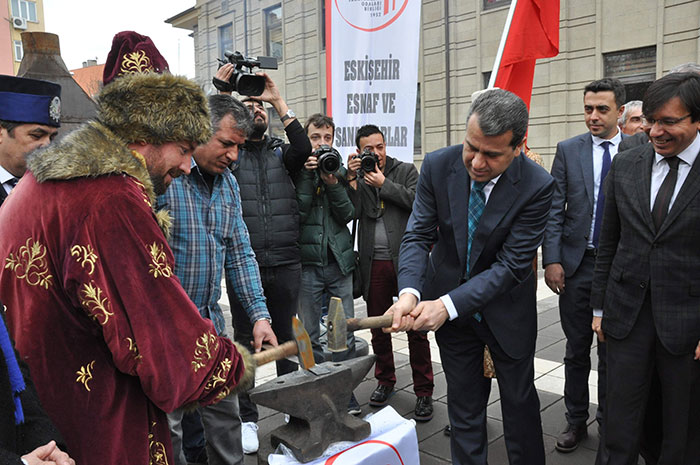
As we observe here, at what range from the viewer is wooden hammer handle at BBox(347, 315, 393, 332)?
77.2 inches

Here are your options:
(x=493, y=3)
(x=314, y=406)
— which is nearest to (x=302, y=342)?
(x=314, y=406)

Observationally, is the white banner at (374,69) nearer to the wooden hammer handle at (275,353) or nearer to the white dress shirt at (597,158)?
the white dress shirt at (597,158)

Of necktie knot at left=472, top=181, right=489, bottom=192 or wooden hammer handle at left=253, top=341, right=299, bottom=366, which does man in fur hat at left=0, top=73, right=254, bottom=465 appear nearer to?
wooden hammer handle at left=253, top=341, right=299, bottom=366

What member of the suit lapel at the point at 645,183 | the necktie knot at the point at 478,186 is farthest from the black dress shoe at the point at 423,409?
the suit lapel at the point at 645,183

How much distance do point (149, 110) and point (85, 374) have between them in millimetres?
763

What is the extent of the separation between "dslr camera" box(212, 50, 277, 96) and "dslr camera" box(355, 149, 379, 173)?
33.1 inches

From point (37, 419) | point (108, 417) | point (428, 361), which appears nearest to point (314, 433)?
point (108, 417)

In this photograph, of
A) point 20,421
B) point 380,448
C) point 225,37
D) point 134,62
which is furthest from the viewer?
point 225,37

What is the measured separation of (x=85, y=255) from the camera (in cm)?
139

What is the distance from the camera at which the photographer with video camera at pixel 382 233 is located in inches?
145

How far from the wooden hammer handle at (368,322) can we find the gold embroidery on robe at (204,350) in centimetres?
54

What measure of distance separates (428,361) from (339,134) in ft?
6.59

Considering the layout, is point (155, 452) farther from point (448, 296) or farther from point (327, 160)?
point (327, 160)

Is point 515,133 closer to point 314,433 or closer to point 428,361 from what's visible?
point 314,433
